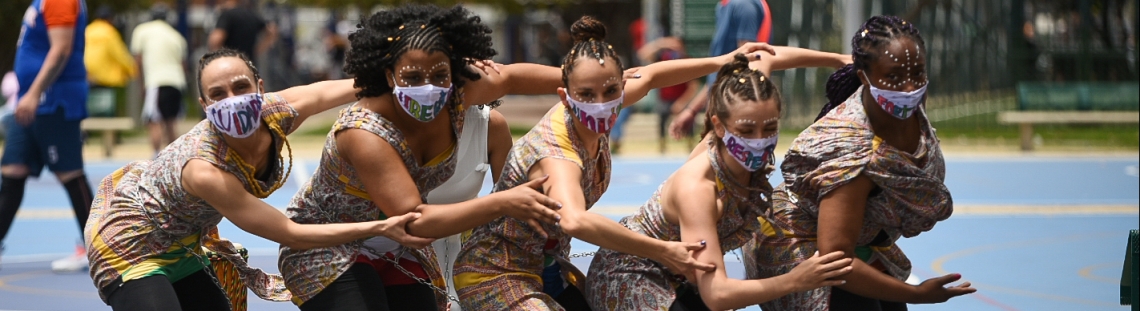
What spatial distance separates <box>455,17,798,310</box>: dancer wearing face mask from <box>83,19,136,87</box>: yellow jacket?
10338 millimetres

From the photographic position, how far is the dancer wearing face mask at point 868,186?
12.1 ft

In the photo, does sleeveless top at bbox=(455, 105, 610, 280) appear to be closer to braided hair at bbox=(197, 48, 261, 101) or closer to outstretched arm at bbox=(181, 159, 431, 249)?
outstretched arm at bbox=(181, 159, 431, 249)

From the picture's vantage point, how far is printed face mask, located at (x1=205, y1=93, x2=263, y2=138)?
377 centimetres

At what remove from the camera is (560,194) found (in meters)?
3.64

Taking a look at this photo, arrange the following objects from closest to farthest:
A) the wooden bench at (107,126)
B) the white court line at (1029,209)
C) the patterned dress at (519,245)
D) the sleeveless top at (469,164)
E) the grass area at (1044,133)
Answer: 1. the patterned dress at (519,245)
2. the sleeveless top at (469,164)
3. the white court line at (1029,209)
4. the wooden bench at (107,126)
5. the grass area at (1044,133)

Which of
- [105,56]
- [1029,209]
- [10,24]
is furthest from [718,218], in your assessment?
[10,24]

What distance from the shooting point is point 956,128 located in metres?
16.8

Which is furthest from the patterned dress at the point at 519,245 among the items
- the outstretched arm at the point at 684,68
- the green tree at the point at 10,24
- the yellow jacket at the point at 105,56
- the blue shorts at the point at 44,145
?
the green tree at the point at 10,24

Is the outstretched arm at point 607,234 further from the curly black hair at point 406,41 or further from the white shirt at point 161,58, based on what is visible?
the white shirt at point 161,58

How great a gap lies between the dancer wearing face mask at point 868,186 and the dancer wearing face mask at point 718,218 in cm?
13

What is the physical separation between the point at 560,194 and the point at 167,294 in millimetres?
1329

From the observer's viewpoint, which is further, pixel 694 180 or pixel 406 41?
pixel 406 41

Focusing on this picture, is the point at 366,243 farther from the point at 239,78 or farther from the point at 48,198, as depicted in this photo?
the point at 48,198

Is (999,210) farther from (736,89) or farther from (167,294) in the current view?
(167,294)
